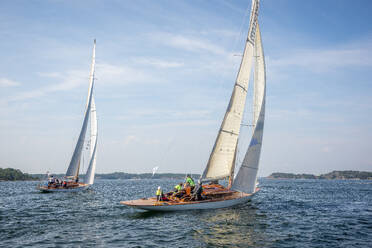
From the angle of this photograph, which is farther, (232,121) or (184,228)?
(232,121)

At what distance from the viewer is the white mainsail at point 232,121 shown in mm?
26312

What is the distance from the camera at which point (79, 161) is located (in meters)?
47.4

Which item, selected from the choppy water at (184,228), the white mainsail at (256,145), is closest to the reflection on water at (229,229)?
the choppy water at (184,228)

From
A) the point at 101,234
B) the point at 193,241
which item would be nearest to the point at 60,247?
the point at 101,234

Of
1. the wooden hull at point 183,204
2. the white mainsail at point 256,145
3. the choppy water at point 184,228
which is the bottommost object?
the choppy water at point 184,228

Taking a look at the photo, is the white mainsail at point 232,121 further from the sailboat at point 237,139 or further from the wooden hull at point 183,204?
the wooden hull at point 183,204

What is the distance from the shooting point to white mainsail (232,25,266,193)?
25.8 m

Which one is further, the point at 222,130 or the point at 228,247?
the point at 222,130

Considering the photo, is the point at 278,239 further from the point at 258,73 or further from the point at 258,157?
the point at 258,73

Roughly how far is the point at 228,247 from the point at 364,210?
64.3 ft

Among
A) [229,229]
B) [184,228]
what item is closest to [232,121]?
[229,229]

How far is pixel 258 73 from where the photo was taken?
90.5ft

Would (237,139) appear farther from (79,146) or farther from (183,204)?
(79,146)

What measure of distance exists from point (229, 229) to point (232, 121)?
10.6 metres
